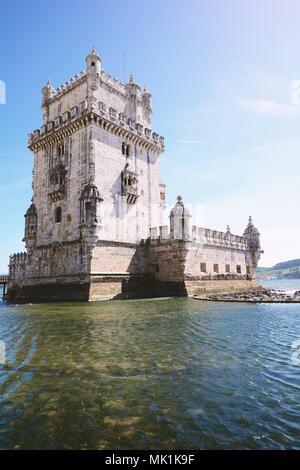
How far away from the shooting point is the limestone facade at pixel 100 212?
21.6 meters

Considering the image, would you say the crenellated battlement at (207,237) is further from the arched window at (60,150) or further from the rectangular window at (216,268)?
the arched window at (60,150)

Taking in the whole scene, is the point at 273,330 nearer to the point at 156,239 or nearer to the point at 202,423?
the point at 202,423

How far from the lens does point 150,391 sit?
15.4 ft

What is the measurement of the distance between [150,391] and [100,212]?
18.0 meters

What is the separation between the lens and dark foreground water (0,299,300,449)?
11.2ft

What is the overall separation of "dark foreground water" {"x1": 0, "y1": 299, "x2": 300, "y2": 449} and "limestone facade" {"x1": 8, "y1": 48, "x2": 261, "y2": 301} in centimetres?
1294

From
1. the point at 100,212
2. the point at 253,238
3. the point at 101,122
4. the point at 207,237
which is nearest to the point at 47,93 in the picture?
the point at 101,122

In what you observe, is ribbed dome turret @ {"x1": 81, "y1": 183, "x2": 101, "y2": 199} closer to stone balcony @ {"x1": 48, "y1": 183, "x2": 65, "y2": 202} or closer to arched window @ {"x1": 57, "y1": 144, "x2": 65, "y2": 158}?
stone balcony @ {"x1": 48, "y1": 183, "x2": 65, "y2": 202}

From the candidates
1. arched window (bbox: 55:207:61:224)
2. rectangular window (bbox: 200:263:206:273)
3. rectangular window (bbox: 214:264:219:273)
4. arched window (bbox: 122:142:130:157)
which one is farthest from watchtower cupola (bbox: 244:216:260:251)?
arched window (bbox: 55:207:61:224)

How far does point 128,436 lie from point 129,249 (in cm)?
2057

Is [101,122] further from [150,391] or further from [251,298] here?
[150,391]

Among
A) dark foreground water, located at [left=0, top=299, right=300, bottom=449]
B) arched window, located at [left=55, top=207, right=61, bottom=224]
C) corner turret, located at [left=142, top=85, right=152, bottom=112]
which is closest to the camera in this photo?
dark foreground water, located at [left=0, top=299, right=300, bottom=449]
